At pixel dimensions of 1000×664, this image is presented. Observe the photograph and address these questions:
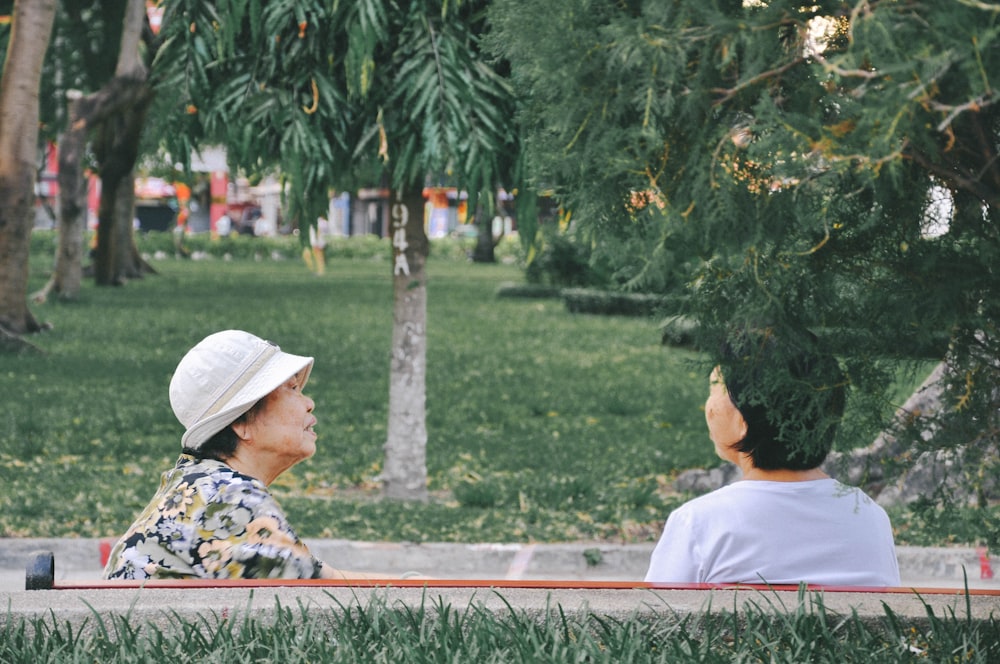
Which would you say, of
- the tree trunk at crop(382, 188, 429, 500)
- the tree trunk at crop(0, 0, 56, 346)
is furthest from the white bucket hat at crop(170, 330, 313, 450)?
the tree trunk at crop(0, 0, 56, 346)

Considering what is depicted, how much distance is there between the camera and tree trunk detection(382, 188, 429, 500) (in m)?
9.52

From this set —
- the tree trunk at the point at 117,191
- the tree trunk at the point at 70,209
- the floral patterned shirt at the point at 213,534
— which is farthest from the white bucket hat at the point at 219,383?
the tree trunk at the point at 70,209

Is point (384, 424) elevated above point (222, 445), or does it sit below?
Result: below

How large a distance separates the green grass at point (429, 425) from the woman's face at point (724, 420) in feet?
0.32

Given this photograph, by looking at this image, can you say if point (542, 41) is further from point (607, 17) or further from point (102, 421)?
point (102, 421)

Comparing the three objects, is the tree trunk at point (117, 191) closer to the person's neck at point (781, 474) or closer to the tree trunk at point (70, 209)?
the tree trunk at point (70, 209)

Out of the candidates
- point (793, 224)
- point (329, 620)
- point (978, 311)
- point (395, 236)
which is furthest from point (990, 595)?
point (395, 236)

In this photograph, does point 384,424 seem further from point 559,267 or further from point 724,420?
point 559,267

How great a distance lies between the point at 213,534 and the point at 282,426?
1.33 feet

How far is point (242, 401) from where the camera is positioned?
377cm

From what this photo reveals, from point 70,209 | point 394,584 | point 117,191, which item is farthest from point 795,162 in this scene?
point 117,191

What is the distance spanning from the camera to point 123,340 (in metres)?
18.4

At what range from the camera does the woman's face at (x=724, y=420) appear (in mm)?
3754

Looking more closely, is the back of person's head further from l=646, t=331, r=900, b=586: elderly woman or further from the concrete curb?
the concrete curb
